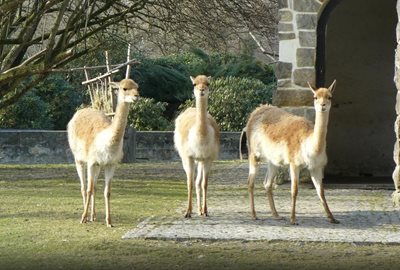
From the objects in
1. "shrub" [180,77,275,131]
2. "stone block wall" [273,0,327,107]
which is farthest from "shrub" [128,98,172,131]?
"stone block wall" [273,0,327,107]

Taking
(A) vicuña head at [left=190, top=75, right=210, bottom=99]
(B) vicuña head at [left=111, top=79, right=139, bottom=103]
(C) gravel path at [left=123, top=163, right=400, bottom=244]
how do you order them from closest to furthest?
(C) gravel path at [left=123, top=163, right=400, bottom=244], (B) vicuña head at [left=111, top=79, right=139, bottom=103], (A) vicuña head at [left=190, top=75, right=210, bottom=99]

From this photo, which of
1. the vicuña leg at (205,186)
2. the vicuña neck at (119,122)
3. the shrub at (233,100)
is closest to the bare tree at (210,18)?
the vicuña leg at (205,186)

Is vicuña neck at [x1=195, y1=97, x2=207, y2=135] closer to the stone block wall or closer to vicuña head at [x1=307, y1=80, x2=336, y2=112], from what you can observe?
vicuña head at [x1=307, y1=80, x2=336, y2=112]

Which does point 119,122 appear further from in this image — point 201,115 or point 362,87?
point 362,87

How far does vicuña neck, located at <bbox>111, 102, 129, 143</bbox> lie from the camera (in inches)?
427

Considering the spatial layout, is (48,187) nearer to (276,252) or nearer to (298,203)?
(298,203)

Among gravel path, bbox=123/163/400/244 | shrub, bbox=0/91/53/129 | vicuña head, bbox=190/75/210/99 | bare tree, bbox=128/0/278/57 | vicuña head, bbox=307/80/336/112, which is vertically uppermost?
bare tree, bbox=128/0/278/57

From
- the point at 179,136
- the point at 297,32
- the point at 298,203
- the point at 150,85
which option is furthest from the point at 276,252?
the point at 150,85

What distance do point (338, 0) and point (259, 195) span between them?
Answer: 3106 mm

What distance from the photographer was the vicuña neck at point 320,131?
429 inches

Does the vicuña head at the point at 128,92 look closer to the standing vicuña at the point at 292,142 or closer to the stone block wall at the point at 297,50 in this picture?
the standing vicuña at the point at 292,142

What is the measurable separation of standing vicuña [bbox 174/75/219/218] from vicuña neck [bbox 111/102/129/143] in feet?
3.06

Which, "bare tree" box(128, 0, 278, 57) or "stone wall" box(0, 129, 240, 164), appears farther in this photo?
"stone wall" box(0, 129, 240, 164)

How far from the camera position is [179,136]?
12.1m
